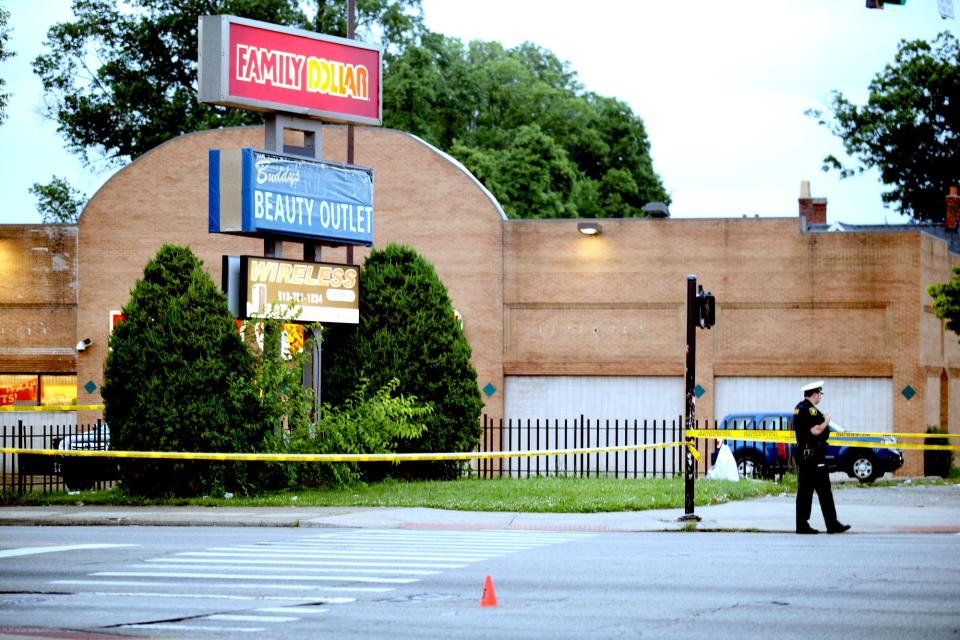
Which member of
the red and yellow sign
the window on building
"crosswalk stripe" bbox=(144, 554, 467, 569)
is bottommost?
"crosswalk stripe" bbox=(144, 554, 467, 569)

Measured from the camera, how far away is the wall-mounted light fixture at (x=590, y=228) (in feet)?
128

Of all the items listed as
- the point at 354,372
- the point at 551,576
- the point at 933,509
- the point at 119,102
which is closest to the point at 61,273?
the point at 354,372

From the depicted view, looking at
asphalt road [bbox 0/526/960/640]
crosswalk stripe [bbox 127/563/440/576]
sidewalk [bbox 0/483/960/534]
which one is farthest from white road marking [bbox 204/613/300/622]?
sidewalk [bbox 0/483/960/534]

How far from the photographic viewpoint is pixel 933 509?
22.1 metres

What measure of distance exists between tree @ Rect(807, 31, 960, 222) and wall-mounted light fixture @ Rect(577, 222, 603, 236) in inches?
1567

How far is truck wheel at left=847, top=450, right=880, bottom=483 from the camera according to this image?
32.2 metres

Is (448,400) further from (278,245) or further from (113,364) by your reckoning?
(113,364)

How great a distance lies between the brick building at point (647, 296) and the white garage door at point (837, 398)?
4 centimetres

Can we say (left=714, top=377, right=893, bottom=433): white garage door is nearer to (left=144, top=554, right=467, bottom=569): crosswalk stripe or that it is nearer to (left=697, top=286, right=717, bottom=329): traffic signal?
(left=697, top=286, right=717, bottom=329): traffic signal

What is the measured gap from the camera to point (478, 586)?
1249 centimetres

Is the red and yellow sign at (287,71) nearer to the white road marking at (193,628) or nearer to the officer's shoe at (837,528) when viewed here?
the officer's shoe at (837,528)

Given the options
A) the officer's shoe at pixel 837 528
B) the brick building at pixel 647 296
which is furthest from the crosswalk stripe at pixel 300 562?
the brick building at pixel 647 296

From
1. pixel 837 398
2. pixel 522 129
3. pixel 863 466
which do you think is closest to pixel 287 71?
pixel 863 466

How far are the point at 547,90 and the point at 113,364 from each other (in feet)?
159
